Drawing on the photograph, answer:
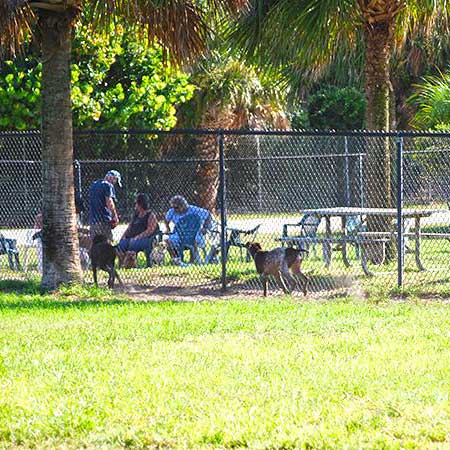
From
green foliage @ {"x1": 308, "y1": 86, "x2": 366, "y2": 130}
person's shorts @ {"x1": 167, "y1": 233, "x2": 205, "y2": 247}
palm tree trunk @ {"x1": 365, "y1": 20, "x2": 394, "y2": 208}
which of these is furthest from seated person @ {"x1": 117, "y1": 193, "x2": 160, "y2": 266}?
green foliage @ {"x1": 308, "y1": 86, "x2": 366, "y2": 130}

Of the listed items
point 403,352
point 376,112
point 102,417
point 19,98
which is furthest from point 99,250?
point 19,98

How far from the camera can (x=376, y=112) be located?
51.9 ft

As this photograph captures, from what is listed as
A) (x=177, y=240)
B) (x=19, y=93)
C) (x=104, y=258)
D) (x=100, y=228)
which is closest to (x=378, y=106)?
(x=177, y=240)

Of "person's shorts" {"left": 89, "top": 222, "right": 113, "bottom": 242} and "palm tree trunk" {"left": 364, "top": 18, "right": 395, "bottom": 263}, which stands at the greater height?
"palm tree trunk" {"left": 364, "top": 18, "right": 395, "bottom": 263}

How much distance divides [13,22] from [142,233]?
12.2ft

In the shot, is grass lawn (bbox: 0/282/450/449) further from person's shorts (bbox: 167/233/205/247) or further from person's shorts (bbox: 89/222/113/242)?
person's shorts (bbox: 167/233/205/247)

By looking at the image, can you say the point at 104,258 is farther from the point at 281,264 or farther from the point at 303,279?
the point at 303,279

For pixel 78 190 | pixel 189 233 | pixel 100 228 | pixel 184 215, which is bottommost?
pixel 189 233

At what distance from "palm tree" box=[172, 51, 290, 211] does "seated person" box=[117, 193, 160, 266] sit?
12548mm

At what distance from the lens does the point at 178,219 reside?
15.9 meters

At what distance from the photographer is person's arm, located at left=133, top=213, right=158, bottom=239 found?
49.6 ft

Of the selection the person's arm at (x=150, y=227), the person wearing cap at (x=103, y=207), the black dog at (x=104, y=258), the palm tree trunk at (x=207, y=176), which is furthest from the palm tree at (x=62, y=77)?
the palm tree trunk at (x=207, y=176)

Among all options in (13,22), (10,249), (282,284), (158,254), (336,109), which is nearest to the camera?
(13,22)

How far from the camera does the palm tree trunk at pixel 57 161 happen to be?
42.5ft
